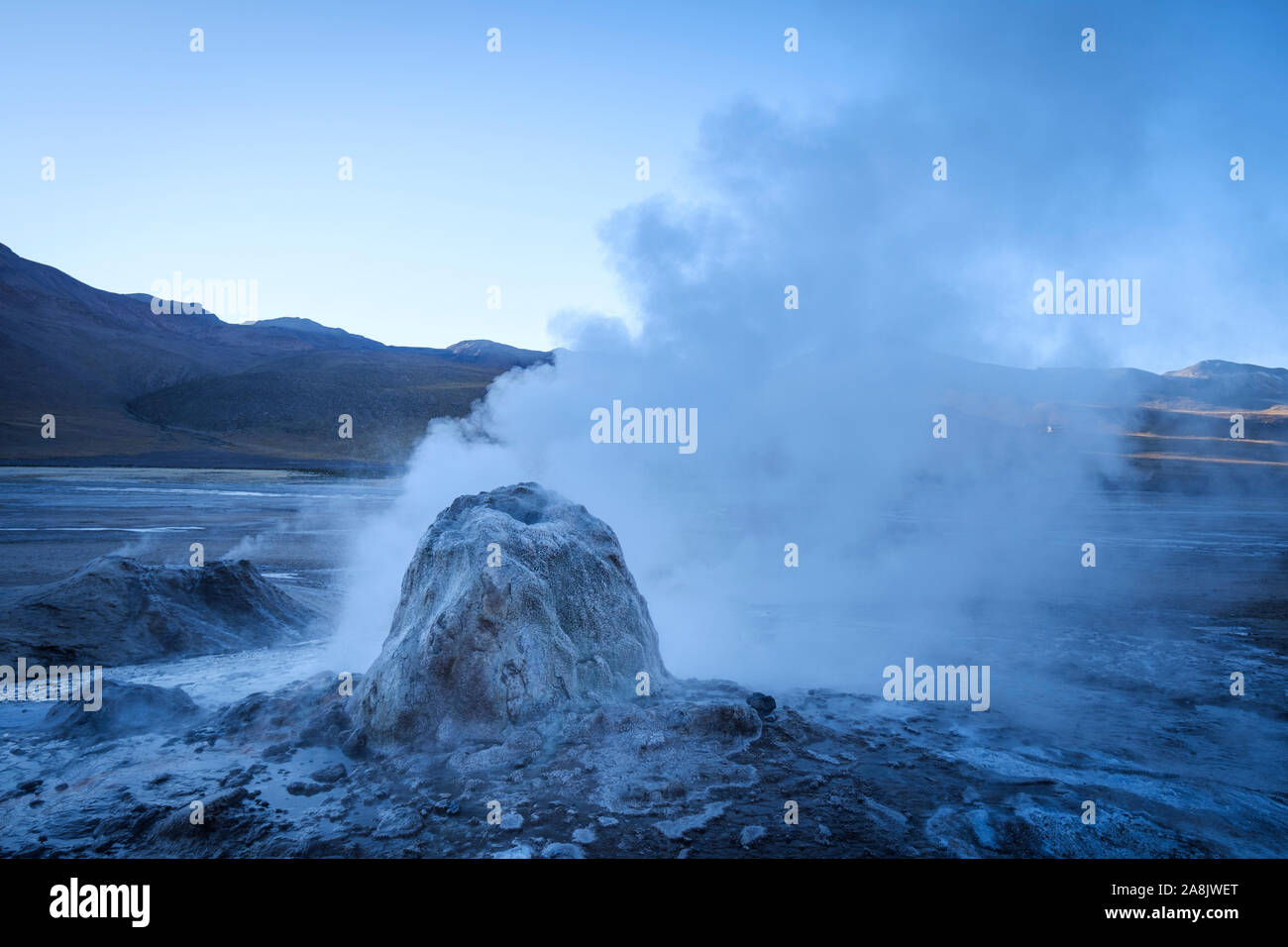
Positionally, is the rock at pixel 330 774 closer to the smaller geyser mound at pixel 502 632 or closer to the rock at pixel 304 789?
the rock at pixel 304 789

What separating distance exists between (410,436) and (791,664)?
2215 inches

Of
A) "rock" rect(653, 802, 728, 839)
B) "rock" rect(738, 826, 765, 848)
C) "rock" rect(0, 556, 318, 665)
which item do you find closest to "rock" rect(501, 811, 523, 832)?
"rock" rect(653, 802, 728, 839)

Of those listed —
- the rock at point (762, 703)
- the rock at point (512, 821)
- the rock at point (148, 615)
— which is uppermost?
the rock at point (148, 615)

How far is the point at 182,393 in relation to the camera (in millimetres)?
69625

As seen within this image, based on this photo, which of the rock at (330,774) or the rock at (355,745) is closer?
the rock at (330,774)

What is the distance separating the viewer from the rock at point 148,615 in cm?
803

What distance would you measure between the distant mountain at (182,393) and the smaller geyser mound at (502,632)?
4184 centimetres

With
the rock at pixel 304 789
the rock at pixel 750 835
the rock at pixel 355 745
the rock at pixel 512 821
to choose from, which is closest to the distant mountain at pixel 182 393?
the rock at pixel 355 745

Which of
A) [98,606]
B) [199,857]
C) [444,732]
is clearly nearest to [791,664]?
[444,732]

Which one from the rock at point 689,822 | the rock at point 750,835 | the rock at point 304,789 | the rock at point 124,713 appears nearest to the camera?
the rock at point 750,835

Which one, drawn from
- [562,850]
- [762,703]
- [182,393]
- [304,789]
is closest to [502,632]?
[304,789]

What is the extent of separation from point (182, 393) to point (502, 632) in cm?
7652

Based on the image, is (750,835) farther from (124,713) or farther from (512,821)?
(124,713)

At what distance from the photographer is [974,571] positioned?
1427 centimetres
